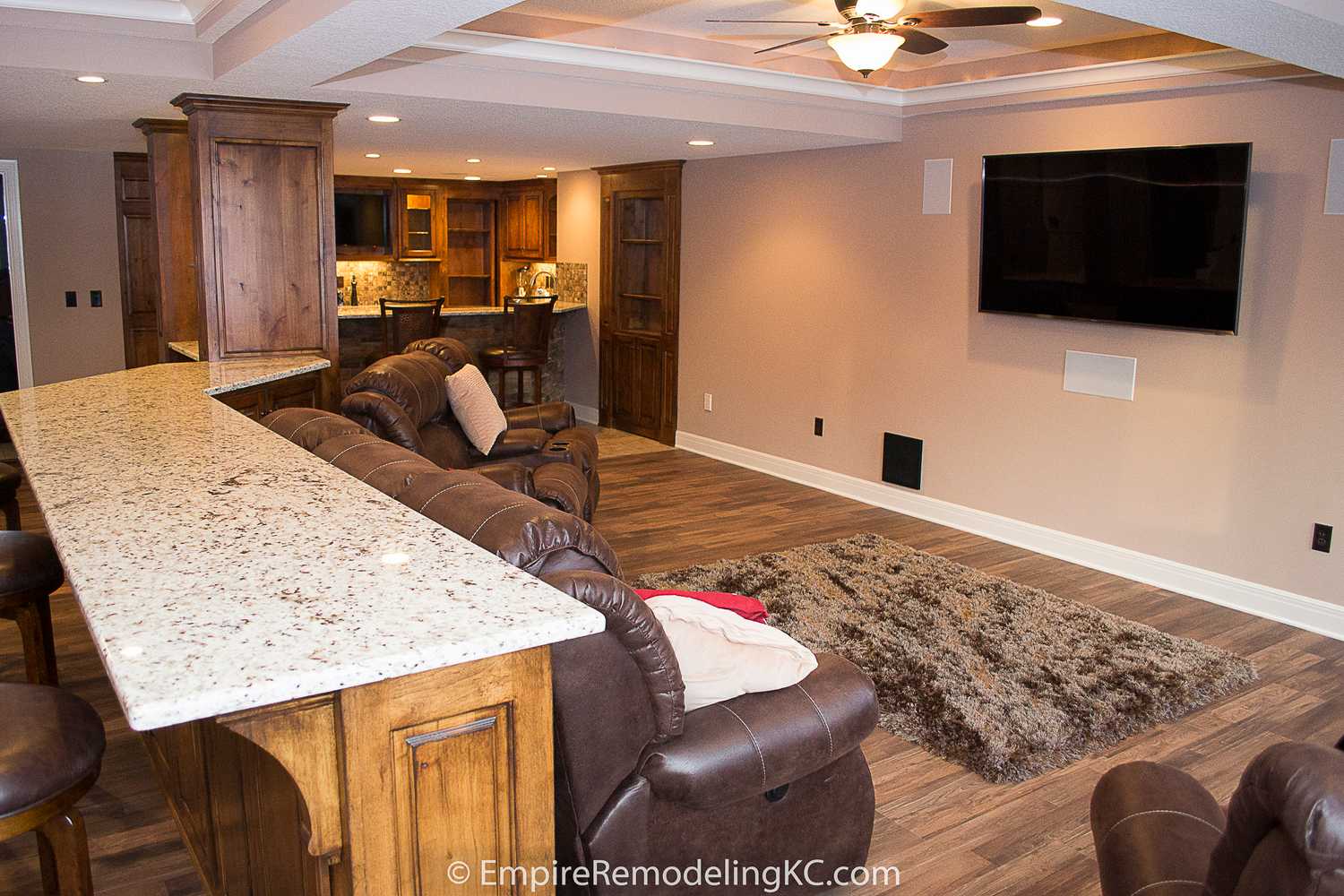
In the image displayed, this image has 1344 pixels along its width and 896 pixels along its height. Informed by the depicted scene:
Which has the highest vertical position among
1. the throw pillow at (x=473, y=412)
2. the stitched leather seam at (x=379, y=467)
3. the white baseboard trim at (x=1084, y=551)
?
the stitched leather seam at (x=379, y=467)

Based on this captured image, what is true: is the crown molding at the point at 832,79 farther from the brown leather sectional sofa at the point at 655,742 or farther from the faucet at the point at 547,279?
the faucet at the point at 547,279

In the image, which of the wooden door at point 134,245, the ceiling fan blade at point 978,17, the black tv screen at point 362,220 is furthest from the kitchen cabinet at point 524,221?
the ceiling fan blade at point 978,17

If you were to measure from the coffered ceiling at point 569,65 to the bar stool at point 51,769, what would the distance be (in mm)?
1878

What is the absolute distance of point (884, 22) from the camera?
12.8ft

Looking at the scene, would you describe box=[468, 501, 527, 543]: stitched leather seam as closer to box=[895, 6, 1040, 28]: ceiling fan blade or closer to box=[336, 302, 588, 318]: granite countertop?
box=[895, 6, 1040, 28]: ceiling fan blade

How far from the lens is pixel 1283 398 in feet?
15.3

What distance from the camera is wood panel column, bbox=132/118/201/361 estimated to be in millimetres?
5895

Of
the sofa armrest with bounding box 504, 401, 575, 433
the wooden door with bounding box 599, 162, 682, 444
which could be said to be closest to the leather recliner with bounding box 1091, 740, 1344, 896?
the sofa armrest with bounding box 504, 401, 575, 433

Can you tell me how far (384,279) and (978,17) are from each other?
8190mm

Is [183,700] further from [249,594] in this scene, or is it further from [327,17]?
[327,17]

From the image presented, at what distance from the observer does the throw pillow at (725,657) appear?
2369 mm

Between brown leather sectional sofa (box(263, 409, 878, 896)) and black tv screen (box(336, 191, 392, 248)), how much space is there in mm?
8447

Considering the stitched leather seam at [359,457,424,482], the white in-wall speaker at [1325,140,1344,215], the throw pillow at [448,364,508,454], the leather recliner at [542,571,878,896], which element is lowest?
the leather recliner at [542,571,878,896]

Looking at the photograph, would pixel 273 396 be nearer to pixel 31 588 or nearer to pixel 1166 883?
pixel 31 588
